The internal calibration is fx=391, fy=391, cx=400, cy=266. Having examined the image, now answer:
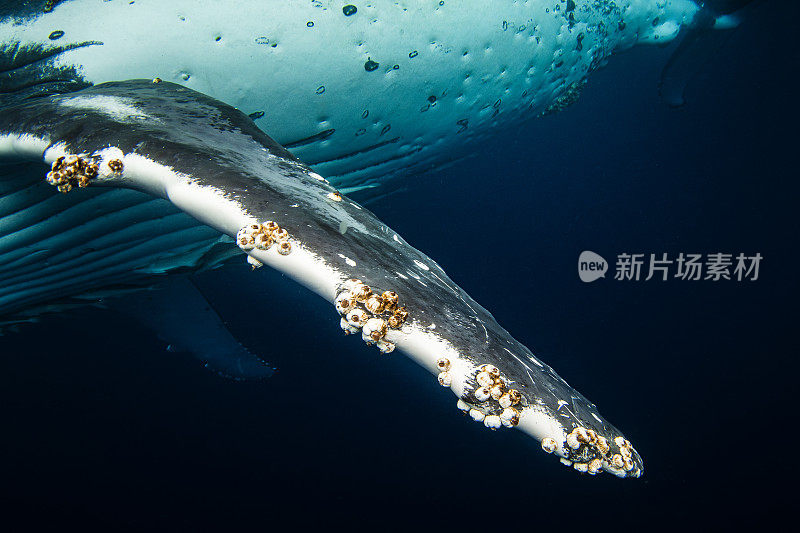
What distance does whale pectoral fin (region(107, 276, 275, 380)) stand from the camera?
17.1 feet

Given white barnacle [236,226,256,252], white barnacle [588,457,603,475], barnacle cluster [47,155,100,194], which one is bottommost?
white barnacle [588,457,603,475]

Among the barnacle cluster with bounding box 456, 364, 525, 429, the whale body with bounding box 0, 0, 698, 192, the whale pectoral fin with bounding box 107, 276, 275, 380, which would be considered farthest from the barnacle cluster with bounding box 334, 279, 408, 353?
the whale pectoral fin with bounding box 107, 276, 275, 380

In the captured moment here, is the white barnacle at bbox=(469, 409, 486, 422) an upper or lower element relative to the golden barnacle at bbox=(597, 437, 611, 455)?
lower

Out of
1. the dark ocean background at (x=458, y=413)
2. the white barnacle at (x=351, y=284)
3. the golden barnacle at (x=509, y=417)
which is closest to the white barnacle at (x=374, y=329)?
the white barnacle at (x=351, y=284)

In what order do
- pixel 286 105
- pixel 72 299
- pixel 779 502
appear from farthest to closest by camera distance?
pixel 779 502, pixel 72 299, pixel 286 105

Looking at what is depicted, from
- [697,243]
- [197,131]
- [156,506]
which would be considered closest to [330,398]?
[156,506]

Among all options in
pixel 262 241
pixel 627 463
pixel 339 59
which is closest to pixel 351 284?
pixel 262 241

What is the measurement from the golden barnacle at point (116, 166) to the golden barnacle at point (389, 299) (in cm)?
106

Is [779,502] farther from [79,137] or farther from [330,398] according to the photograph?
[79,137]

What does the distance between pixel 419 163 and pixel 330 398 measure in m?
19.6

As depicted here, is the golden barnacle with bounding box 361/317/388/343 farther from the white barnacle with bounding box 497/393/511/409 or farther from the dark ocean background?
the dark ocean background

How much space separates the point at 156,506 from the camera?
21359 millimetres

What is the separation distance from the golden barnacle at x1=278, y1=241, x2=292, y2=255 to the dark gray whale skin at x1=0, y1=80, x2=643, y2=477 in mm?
13

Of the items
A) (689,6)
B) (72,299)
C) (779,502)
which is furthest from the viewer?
(779,502)
